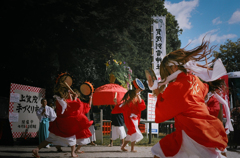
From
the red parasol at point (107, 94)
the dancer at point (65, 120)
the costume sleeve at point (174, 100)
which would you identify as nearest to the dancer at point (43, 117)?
the dancer at point (65, 120)

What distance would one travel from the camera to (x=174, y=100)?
3.09 meters

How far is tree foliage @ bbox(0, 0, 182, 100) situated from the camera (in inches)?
394

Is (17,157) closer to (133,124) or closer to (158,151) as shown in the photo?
(133,124)

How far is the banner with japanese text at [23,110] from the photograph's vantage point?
357 inches

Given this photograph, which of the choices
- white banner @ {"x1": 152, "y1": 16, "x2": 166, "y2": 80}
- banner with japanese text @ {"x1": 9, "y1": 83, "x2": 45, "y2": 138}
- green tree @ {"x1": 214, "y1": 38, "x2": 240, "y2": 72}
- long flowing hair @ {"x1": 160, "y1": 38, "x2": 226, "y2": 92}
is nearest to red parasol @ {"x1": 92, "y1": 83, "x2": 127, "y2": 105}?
banner with japanese text @ {"x1": 9, "y1": 83, "x2": 45, "y2": 138}

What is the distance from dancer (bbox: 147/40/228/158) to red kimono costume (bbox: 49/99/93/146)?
3998mm

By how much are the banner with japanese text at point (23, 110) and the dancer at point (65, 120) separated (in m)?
2.78

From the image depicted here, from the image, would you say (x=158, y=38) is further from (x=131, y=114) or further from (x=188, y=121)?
(x=188, y=121)

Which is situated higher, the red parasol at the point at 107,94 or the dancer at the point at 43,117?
the red parasol at the point at 107,94

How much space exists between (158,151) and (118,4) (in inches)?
351

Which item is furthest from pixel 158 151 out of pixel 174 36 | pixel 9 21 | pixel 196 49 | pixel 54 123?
pixel 174 36

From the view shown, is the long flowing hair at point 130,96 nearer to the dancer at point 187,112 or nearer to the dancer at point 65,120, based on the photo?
the dancer at point 65,120

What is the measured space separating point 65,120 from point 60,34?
5.38 m

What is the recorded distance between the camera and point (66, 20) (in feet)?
33.7
